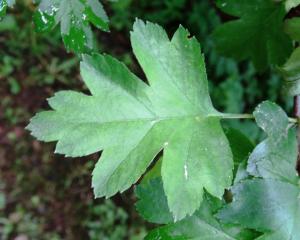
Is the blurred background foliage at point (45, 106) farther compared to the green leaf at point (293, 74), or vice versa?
the blurred background foliage at point (45, 106)

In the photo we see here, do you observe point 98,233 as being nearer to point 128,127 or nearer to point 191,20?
point 191,20

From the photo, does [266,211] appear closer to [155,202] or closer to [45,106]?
[155,202]

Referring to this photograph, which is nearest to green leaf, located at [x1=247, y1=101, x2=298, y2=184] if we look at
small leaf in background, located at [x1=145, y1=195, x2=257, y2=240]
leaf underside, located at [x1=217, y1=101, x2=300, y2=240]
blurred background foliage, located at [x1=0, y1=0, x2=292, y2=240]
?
leaf underside, located at [x1=217, y1=101, x2=300, y2=240]

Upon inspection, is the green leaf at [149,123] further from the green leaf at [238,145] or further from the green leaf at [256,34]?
the green leaf at [256,34]

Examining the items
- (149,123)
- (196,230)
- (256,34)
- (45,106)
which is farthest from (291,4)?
(45,106)

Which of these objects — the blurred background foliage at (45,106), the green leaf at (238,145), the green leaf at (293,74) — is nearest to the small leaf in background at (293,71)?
the green leaf at (293,74)

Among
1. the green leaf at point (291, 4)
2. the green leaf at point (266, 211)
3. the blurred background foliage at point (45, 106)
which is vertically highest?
the green leaf at point (291, 4)

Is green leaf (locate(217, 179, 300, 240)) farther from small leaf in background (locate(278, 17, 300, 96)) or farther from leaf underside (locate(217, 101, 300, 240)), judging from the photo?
small leaf in background (locate(278, 17, 300, 96))
